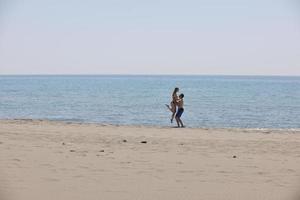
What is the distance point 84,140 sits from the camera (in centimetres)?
1288

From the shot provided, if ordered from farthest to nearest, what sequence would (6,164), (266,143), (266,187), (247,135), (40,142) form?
1. (247,135)
2. (266,143)
3. (40,142)
4. (6,164)
5. (266,187)

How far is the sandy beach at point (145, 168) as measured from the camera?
708 centimetres

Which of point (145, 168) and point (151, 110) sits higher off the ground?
point (145, 168)

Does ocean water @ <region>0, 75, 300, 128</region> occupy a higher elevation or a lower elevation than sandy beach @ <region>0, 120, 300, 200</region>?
lower

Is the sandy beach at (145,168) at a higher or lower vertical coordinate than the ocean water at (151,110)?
higher

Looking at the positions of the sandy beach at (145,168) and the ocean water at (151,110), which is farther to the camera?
the ocean water at (151,110)

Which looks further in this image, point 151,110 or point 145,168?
point 151,110

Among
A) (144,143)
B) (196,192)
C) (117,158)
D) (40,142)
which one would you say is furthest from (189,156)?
(40,142)

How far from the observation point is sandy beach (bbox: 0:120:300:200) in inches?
279

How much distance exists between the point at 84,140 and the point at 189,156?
3.58 meters

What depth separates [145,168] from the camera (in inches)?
348

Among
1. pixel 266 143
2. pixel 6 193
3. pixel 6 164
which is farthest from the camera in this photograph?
pixel 266 143

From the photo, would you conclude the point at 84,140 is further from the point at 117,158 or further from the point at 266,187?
the point at 266,187

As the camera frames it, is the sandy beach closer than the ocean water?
Yes
